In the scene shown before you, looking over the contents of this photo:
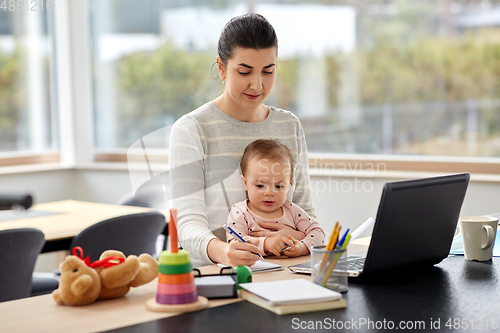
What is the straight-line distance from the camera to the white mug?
1.39 metres

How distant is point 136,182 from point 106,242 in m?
1.86

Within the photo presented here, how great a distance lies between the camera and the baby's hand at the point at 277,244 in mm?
1453

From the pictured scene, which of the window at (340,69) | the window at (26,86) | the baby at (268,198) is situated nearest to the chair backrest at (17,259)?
the baby at (268,198)

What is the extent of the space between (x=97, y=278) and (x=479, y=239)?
0.91 metres

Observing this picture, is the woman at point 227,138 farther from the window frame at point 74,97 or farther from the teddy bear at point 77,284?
the window frame at point 74,97

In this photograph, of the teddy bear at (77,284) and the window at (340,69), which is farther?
the window at (340,69)

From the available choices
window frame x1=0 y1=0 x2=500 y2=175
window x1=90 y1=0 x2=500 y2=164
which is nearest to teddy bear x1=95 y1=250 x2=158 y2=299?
window x1=90 y1=0 x2=500 y2=164

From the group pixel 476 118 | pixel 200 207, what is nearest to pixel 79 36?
pixel 476 118

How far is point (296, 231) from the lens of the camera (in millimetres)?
1611

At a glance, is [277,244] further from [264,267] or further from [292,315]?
[292,315]

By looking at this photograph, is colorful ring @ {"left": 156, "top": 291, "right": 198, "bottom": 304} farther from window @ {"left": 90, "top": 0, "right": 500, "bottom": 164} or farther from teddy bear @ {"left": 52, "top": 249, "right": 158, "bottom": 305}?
window @ {"left": 90, "top": 0, "right": 500, "bottom": 164}

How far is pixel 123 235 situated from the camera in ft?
7.67

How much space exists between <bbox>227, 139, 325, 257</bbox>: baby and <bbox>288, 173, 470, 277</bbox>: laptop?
11.3 inches

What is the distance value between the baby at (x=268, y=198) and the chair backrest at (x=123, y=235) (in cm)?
84
